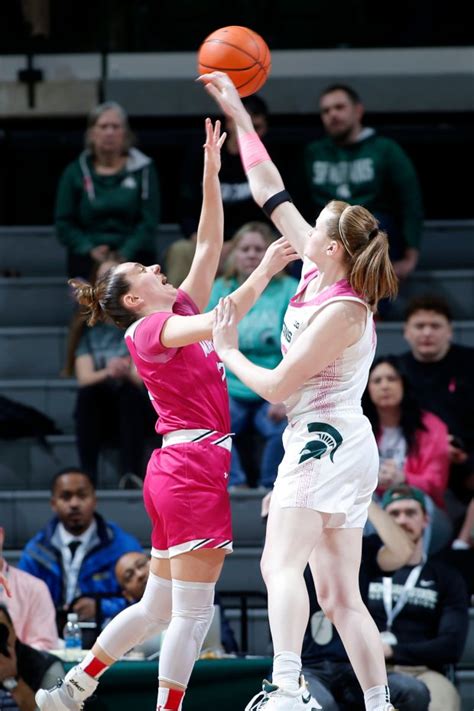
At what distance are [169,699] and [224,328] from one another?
4.08ft

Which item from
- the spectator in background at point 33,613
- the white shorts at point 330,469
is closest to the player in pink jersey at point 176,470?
the white shorts at point 330,469

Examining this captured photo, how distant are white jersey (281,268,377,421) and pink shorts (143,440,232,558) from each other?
390mm

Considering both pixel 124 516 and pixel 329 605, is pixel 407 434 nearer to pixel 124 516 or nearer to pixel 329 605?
pixel 124 516

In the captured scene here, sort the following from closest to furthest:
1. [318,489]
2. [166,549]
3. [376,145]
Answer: [318,489], [166,549], [376,145]

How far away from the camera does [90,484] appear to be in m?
7.43

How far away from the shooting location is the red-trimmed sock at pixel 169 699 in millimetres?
4840

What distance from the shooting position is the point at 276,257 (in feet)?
16.0

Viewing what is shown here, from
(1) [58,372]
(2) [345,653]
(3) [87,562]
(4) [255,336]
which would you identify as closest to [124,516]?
(3) [87,562]

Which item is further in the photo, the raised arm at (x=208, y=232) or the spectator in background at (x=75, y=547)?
the spectator in background at (x=75, y=547)

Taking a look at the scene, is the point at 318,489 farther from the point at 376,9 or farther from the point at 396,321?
the point at 376,9

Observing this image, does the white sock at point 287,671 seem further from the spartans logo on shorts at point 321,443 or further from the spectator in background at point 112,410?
the spectator in background at point 112,410

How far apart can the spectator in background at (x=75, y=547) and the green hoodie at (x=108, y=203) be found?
2.01 m

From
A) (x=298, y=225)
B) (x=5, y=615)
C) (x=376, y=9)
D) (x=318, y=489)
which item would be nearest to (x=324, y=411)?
(x=318, y=489)

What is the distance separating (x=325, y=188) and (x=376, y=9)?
258cm
